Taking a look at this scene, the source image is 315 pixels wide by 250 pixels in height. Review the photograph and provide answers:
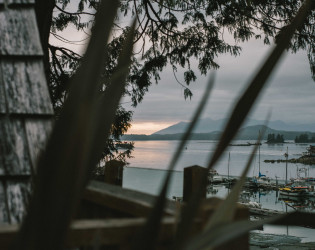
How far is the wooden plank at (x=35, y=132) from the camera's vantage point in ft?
3.03

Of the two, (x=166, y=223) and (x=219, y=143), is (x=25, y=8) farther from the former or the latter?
(x=219, y=143)

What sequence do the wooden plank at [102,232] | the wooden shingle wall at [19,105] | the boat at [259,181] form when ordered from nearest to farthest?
the wooden plank at [102,232]
the wooden shingle wall at [19,105]
the boat at [259,181]

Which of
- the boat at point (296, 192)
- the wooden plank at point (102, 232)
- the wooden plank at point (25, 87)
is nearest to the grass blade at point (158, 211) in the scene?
the wooden plank at point (102, 232)

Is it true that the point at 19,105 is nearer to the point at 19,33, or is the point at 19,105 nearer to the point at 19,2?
the point at 19,33

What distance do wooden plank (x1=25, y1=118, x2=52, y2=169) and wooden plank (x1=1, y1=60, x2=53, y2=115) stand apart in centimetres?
3

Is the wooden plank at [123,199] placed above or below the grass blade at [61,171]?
below

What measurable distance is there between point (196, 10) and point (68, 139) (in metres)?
5.84

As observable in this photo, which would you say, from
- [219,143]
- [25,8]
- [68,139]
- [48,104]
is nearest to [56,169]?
[68,139]

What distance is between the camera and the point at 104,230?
1.95ft

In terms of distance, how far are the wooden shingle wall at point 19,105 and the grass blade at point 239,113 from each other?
556mm

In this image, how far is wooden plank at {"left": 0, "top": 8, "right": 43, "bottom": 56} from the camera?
3.48 feet

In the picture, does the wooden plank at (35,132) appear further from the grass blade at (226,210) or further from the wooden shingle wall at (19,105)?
the grass blade at (226,210)

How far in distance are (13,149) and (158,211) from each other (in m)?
0.68

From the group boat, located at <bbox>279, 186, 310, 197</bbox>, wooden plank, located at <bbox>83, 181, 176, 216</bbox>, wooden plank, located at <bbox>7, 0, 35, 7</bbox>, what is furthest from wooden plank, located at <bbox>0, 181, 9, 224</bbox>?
boat, located at <bbox>279, 186, 310, 197</bbox>
